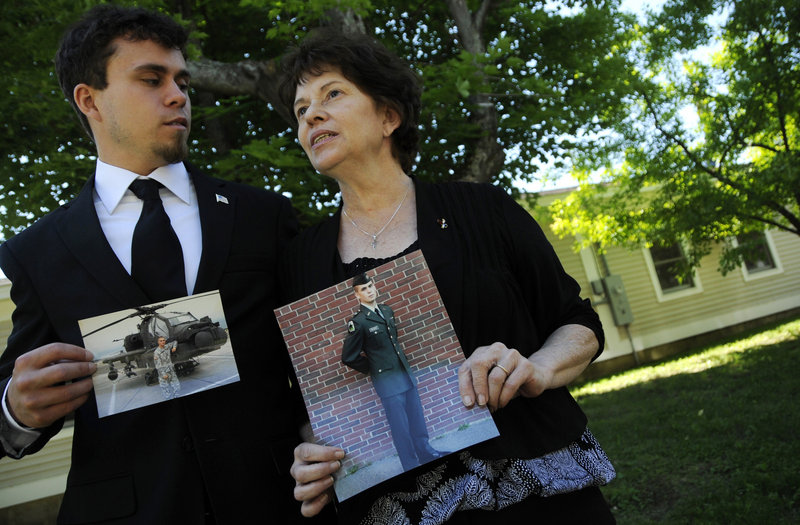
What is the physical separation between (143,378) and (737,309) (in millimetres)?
19943

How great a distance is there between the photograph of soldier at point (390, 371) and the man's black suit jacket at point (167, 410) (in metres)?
0.63

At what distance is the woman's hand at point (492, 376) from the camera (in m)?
1.49

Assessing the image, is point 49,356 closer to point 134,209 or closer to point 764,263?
point 134,209

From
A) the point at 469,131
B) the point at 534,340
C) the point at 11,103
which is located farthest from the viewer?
the point at 469,131

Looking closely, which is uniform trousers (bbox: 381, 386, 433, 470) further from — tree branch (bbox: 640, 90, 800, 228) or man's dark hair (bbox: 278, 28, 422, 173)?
tree branch (bbox: 640, 90, 800, 228)

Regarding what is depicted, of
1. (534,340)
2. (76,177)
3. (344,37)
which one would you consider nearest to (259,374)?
(534,340)

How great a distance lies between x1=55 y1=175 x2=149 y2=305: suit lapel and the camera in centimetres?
193

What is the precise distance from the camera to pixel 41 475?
1012cm

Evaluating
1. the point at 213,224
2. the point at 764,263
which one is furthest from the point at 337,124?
the point at 764,263

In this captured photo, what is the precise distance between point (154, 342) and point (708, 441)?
7.16 m

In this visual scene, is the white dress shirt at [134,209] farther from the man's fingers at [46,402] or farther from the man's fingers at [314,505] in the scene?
the man's fingers at [314,505]

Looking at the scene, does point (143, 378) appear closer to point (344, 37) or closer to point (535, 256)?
point (535, 256)

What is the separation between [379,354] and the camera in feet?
5.22

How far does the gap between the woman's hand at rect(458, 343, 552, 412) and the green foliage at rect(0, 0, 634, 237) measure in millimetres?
4092
